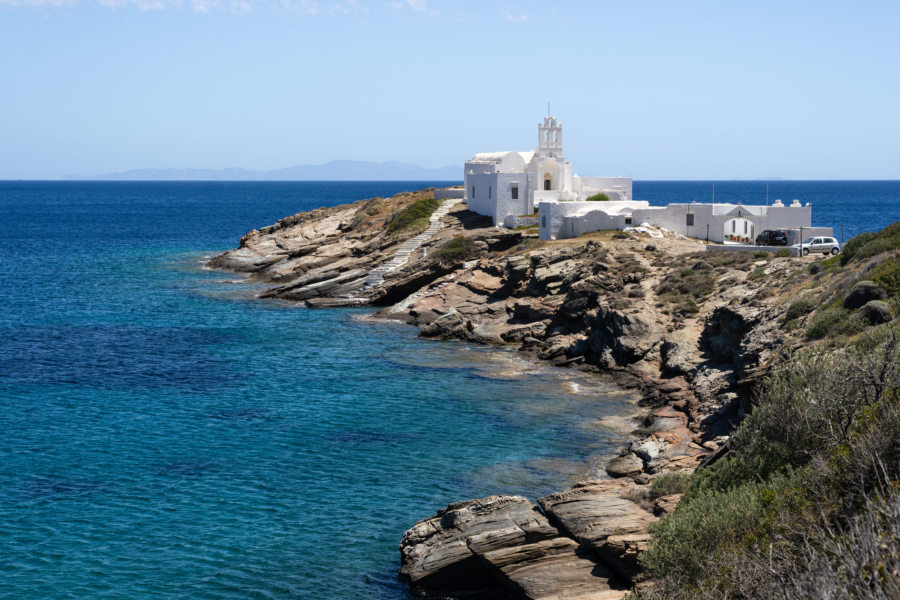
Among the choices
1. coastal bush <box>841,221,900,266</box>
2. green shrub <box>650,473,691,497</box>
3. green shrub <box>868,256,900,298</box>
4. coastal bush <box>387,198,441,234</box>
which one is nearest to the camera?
green shrub <box>650,473,691,497</box>

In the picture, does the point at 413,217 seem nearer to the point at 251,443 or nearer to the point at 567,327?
the point at 567,327

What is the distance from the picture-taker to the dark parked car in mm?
52875

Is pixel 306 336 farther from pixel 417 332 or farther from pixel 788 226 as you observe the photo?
pixel 788 226

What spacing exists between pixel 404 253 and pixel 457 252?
637cm

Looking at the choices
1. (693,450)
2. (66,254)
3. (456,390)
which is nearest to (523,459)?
(693,450)

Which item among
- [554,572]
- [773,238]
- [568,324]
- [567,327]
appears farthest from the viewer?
[773,238]

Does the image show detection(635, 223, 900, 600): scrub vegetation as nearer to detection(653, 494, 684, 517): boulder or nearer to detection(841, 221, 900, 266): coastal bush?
detection(653, 494, 684, 517): boulder

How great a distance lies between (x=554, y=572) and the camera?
18.5 metres

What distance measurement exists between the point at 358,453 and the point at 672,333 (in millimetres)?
18646

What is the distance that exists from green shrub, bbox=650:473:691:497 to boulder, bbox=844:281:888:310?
10.6m

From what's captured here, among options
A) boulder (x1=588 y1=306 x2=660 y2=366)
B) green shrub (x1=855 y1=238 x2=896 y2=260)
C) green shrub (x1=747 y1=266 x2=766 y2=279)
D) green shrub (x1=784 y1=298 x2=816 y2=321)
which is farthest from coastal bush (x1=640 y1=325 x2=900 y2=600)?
green shrub (x1=747 y1=266 x2=766 y2=279)

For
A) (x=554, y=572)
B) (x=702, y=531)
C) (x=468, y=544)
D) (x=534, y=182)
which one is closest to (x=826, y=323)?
(x=554, y=572)

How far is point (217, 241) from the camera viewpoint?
368ft

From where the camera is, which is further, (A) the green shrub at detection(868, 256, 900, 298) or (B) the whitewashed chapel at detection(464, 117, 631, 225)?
(B) the whitewashed chapel at detection(464, 117, 631, 225)
